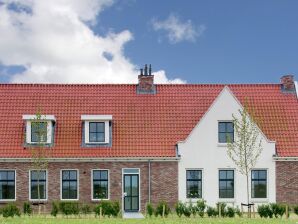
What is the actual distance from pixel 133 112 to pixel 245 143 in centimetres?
897

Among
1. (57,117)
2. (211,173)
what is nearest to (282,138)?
(211,173)

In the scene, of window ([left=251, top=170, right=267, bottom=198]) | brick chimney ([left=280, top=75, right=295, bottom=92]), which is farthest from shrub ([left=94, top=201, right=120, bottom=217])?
brick chimney ([left=280, top=75, right=295, bottom=92])

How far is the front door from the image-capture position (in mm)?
39938

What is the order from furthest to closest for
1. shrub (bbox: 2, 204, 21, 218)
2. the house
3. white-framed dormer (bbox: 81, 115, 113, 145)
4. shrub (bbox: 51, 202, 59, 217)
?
white-framed dormer (bbox: 81, 115, 113, 145)
the house
shrub (bbox: 51, 202, 59, 217)
shrub (bbox: 2, 204, 21, 218)

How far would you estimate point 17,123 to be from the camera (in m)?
41.7

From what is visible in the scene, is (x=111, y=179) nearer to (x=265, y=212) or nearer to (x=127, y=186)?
(x=127, y=186)

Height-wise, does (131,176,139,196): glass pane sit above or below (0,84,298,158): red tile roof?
below

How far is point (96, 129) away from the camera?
135 feet

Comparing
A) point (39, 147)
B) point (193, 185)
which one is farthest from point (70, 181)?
point (193, 185)

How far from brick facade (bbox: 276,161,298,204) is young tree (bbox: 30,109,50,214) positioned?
14.3m

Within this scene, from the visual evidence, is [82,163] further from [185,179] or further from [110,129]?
[185,179]

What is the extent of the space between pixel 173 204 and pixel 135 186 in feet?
8.47

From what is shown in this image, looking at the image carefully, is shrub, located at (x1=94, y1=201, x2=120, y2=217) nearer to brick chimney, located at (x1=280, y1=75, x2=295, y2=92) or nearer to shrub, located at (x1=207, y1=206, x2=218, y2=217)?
shrub, located at (x1=207, y1=206, x2=218, y2=217)

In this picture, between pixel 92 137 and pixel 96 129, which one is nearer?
pixel 92 137
